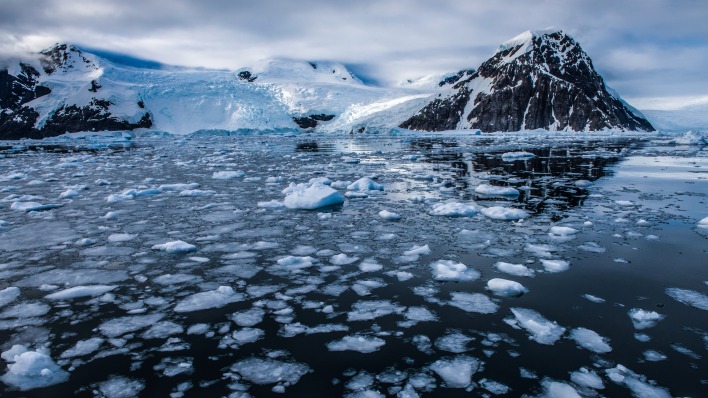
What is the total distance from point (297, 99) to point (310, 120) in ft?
27.9

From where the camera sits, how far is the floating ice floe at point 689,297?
11.9ft

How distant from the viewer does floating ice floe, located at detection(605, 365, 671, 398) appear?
7.95ft

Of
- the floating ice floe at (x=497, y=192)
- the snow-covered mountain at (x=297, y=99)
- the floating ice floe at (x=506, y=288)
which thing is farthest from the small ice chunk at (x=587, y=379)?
the snow-covered mountain at (x=297, y=99)

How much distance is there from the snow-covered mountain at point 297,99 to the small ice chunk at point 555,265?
82.7 m

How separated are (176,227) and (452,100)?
127035mm

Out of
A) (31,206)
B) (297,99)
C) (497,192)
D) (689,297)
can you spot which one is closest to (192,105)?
(297,99)

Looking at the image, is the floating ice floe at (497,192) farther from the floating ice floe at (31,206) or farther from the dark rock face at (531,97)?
the dark rock face at (531,97)

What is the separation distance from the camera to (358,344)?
3053 millimetres

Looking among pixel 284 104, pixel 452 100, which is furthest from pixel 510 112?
pixel 284 104

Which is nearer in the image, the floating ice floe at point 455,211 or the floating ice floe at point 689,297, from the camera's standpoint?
the floating ice floe at point 689,297

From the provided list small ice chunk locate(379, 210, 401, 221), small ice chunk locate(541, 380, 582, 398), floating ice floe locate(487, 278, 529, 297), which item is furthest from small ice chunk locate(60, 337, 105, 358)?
small ice chunk locate(379, 210, 401, 221)

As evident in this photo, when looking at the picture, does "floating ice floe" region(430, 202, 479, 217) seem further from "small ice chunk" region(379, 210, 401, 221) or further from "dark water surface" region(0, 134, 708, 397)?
"small ice chunk" region(379, 210, 401, 221)

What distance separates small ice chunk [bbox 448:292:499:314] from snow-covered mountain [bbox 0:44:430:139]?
85.5m

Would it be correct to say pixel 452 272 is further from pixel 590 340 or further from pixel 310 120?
pixel 310 120
